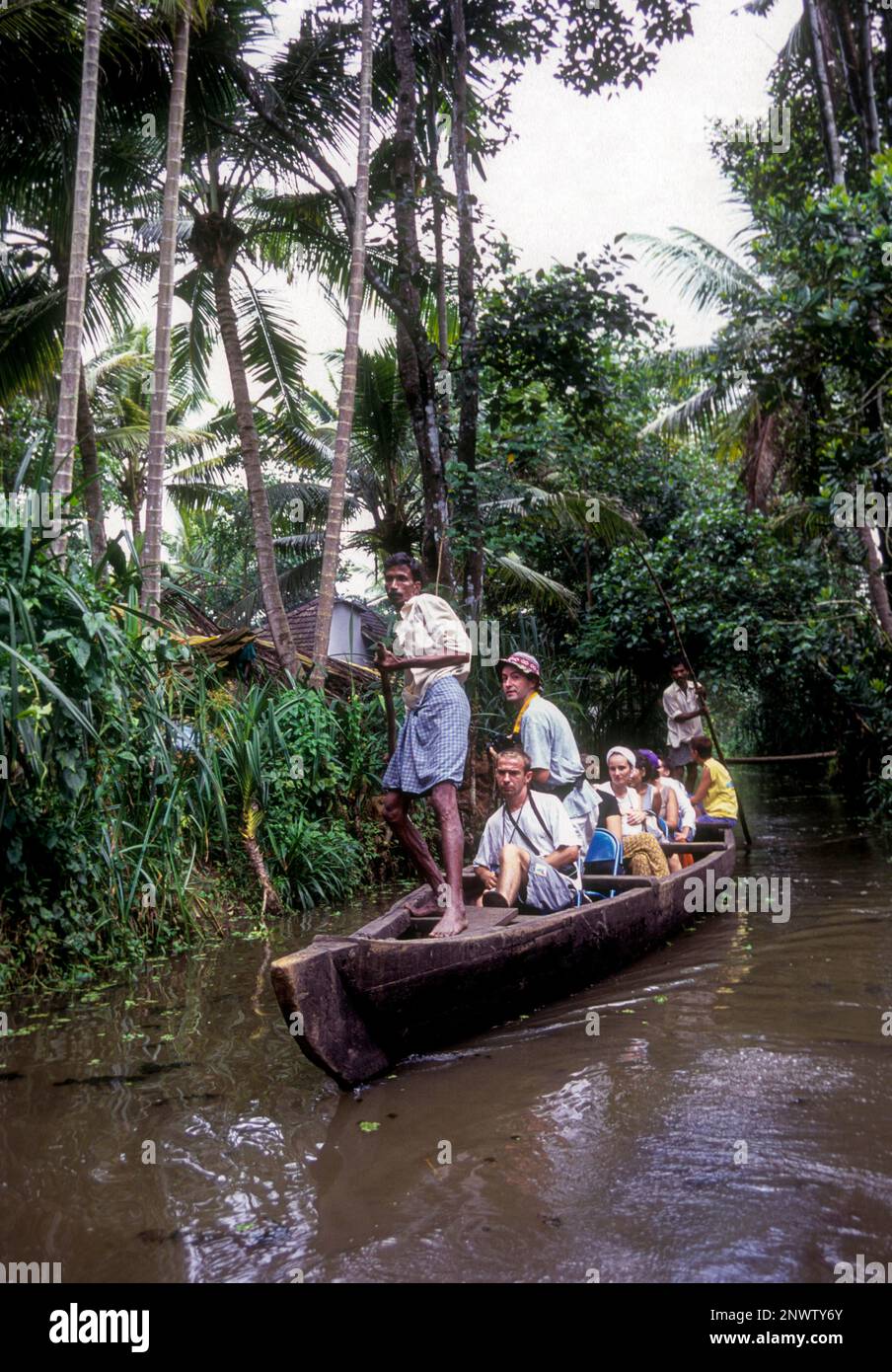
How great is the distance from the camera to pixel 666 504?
15.9 meters

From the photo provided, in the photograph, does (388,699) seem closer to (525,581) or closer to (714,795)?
(714,795)

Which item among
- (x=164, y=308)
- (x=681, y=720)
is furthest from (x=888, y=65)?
(x=164, y=308)

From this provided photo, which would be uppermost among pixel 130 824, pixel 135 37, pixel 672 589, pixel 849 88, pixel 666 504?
pixel 849 88

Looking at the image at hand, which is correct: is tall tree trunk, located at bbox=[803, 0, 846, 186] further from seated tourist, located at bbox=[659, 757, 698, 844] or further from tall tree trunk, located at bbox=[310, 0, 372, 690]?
seated tourist, located at bbox=[659, 757, 698, 844]

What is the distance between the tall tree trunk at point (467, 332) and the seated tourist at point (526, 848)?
15.0 feet

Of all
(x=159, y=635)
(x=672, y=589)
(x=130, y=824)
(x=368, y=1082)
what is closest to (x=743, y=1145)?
(x=368, y=1082)

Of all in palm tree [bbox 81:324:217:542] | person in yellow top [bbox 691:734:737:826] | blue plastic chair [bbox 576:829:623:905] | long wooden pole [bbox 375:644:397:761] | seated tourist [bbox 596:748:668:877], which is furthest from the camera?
palm tree [bbox 81:324:217:542]

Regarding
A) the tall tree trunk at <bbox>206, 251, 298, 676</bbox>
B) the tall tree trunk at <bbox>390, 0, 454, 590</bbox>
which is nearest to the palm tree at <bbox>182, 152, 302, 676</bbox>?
the tall tree trunk at <bbox>206, 251, 298, 676</bbox>

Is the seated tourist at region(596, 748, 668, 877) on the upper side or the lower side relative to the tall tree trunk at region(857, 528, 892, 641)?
lower

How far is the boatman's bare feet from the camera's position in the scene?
184 inches

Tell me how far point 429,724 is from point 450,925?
1025 mm

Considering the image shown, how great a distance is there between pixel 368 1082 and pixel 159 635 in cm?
332

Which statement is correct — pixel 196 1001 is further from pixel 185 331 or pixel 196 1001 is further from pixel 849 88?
pixel 849 88

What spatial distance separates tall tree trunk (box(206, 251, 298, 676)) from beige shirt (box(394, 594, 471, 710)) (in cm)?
392
